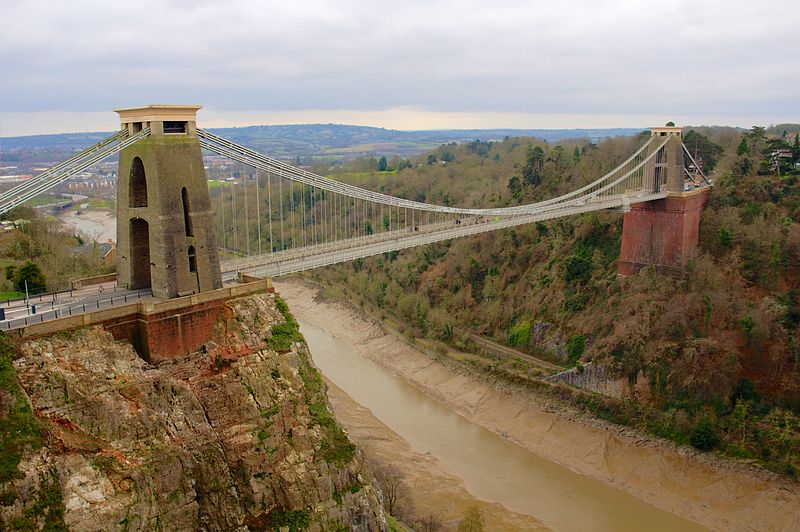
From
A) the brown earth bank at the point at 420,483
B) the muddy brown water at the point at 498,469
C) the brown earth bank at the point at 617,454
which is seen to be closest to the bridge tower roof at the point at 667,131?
the brown earth bank at the point at 617,454

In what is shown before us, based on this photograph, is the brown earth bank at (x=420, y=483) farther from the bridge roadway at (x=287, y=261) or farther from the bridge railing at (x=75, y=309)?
the bridge railing at (x=75, y=309)

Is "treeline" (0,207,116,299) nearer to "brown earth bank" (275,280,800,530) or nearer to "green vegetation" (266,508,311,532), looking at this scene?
"green vegetation" (266,508,311,532)

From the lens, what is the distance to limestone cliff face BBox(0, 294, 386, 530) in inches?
436

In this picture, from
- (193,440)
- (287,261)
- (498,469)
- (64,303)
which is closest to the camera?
(193,440)

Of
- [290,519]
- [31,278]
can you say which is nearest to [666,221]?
[290,519]

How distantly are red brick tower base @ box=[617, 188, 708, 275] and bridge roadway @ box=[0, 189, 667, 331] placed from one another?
63 cm

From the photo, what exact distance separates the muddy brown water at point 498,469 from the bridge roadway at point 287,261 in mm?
6508

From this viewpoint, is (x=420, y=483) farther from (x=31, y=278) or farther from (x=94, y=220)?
(x=94, y=220)

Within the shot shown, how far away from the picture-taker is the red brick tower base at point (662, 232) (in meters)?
25.8

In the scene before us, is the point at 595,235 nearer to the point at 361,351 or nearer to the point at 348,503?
the point at 361,351

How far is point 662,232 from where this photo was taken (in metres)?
26.2

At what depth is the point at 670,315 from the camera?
913 inches

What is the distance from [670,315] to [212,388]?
16.4 meters

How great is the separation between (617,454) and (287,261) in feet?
40.3
